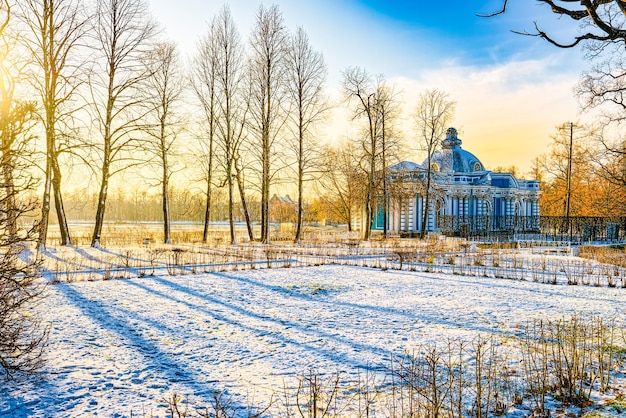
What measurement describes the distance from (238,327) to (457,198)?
3665cm

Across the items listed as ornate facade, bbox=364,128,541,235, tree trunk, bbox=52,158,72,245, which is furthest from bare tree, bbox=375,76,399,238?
tree trunk, bbox=52,158,72,245

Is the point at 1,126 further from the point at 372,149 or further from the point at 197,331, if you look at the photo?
the point at 372,149

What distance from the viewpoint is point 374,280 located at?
13.5 m

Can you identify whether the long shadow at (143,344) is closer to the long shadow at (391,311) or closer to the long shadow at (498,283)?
the long shadow at (391,311)

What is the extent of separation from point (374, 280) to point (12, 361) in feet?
32.3

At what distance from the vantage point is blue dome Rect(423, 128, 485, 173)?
140 ft

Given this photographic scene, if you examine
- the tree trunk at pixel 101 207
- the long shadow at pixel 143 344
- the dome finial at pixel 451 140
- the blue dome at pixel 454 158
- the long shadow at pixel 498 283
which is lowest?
the long shadow at pixel 143 344

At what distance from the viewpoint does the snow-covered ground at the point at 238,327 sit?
501 cm

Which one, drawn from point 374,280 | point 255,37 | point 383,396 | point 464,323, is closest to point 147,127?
point 255,37

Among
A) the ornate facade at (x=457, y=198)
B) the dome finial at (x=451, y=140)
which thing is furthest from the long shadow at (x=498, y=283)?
the dome finial at (x=451, y=140)

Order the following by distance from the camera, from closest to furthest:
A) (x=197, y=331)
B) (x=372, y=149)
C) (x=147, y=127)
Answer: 1. (x=197, y=331)
2. (x=147, y=127)
3. (x=372, y=149)

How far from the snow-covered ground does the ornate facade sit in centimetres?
2251

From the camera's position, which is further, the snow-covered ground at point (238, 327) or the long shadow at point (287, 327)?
the long shadow at point (287, 327)

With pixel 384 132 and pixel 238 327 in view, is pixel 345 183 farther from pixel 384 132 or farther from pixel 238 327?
pixel 238 327
